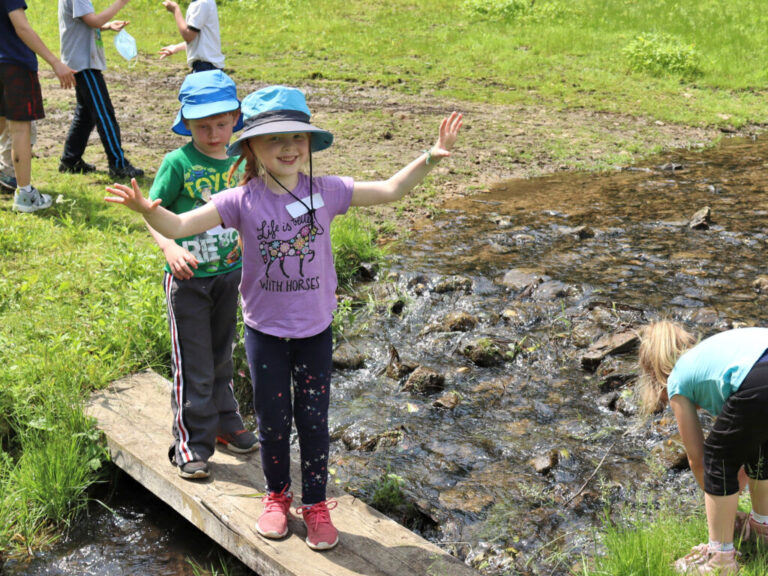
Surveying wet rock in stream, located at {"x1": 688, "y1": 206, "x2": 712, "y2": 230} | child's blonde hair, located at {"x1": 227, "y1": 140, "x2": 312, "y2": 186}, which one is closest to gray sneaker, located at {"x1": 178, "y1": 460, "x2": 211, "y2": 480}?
child's blonde hair, located at {"x1": 227, "y1": 140, "x2": 312, "y2": 186}

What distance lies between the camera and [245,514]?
12.4ft

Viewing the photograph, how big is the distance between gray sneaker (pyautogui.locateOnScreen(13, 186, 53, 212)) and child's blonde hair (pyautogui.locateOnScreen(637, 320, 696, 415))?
5.95 metres

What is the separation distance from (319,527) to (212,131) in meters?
1.87

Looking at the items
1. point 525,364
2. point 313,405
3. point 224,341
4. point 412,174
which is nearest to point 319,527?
point 313,405

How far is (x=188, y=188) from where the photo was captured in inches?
152

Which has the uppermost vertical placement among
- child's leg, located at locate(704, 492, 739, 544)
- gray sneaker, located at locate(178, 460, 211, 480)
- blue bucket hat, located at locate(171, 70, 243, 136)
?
blue bucket hat, located at locate(171, 70, 243, 136)

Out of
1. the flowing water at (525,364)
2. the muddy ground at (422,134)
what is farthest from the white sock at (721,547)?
the muddy ground at (422,134)

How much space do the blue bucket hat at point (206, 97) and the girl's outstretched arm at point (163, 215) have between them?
0.63 metres

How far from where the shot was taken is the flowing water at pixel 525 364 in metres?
4.23

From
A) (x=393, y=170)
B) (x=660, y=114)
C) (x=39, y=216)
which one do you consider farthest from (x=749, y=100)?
(x=39, y=216)

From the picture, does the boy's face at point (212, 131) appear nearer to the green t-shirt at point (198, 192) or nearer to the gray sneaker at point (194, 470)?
the green t-shirt at point (198, 192)

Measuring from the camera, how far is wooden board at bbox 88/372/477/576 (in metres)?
3.46

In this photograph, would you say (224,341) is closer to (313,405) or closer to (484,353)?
(313,405)

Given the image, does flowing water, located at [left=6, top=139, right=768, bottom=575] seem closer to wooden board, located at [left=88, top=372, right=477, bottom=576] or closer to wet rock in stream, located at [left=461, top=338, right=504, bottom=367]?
wet rock in stream, located at [left=461, top=338, right=504, bottom=367]
